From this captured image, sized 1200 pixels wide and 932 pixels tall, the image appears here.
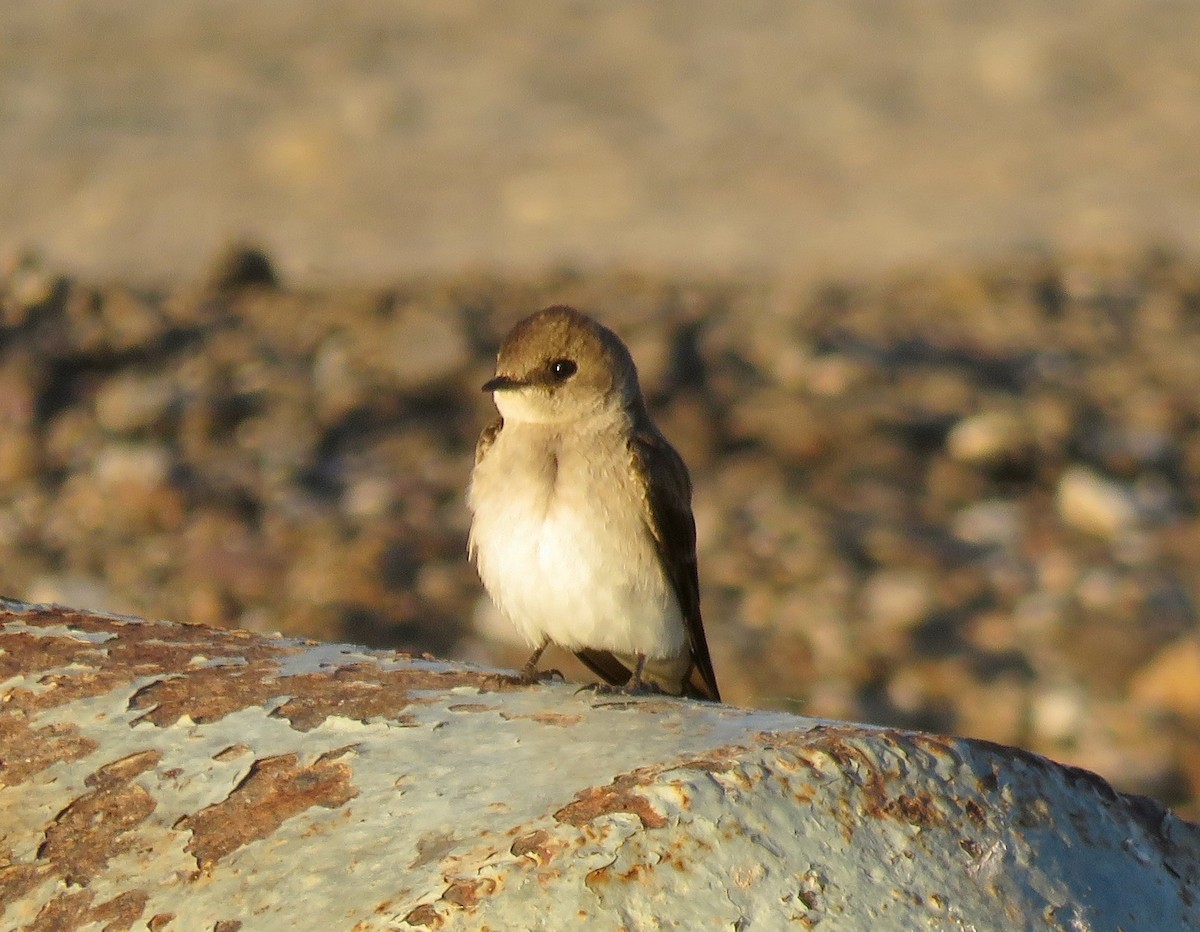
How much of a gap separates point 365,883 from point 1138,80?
14668 millimetres

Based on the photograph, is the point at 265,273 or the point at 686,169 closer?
the point at 265,273

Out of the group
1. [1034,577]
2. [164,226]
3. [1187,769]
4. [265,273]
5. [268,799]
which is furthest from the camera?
[164,226]

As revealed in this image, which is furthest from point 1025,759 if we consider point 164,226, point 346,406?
point 164,226

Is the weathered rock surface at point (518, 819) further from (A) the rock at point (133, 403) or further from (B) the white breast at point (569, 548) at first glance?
(A) the rock at point (133, 403)

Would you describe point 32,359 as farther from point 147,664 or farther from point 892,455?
point 147,664

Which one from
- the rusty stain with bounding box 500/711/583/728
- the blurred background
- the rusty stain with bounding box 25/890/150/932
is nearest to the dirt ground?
the blurred background

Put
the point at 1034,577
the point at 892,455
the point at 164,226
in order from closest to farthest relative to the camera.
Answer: the point at 1034,577 < the point at 892,455 < the point at 164,226

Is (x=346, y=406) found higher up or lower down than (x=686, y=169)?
lower down

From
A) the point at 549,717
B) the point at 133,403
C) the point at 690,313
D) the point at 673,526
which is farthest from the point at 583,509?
the point at 690,313

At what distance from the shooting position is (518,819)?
Answer: 9.02 feet

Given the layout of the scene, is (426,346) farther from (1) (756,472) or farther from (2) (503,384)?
(2) (503,384)

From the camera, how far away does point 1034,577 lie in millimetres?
8820

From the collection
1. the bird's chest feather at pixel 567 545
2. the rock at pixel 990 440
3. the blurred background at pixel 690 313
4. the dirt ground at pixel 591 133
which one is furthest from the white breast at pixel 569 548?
the dirt ground at pixel 591 133

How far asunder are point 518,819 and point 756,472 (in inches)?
273
